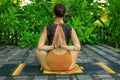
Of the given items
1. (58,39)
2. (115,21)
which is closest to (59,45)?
(58,39)

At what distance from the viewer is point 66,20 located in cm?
1424

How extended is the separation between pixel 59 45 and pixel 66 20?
732 centimetres

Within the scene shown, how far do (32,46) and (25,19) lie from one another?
1.77m

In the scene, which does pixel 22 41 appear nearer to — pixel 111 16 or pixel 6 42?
pixel 6 42

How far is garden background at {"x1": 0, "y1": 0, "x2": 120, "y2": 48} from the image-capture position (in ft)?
45.0

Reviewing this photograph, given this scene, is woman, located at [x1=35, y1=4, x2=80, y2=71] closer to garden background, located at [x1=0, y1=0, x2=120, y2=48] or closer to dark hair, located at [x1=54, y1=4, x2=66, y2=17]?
dark hair, located at [x1=54, y1=4, x2=66, y2=17]

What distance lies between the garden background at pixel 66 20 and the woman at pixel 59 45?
250 inches

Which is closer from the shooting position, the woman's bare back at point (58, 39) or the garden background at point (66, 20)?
the woman's bare back at point (58, 39)

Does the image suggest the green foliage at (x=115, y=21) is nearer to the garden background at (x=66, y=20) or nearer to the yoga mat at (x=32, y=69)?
the garden background at (x=66, y=20)

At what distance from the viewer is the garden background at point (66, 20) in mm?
13727

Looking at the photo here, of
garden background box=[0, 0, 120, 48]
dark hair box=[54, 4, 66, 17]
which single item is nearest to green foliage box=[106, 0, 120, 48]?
garden background box=[0, 0, 120, 48]

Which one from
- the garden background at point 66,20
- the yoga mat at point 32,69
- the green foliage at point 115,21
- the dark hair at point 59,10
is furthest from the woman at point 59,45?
the green foliage at point 115,21

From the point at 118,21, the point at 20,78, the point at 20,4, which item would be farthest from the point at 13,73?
the point at 20,4

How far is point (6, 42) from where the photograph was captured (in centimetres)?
1464
